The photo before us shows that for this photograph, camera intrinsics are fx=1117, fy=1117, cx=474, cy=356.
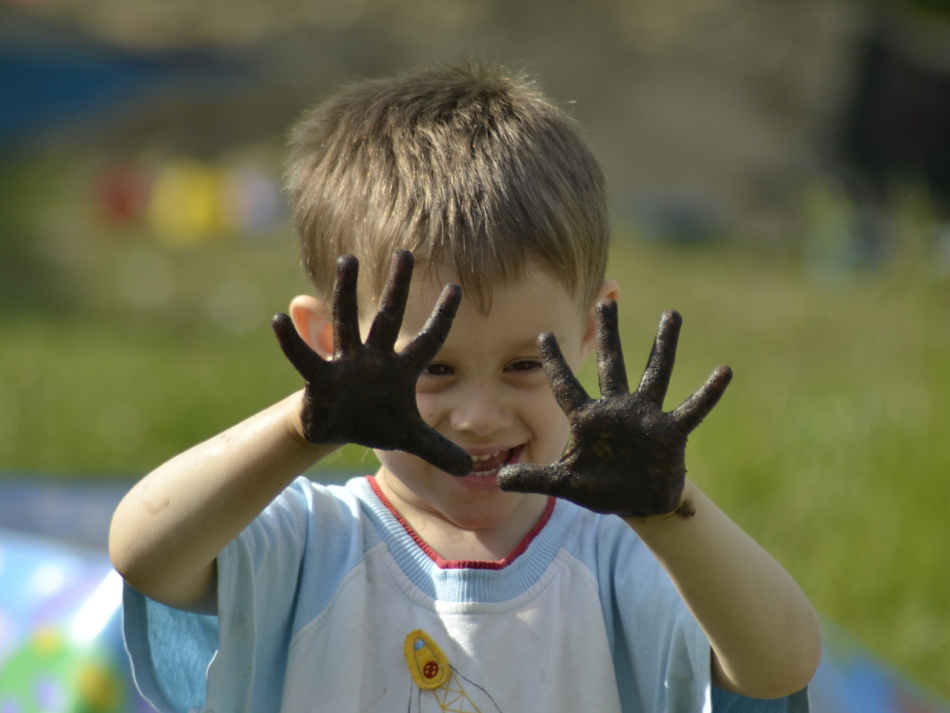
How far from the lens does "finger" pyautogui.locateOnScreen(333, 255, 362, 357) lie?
1188 millimetres

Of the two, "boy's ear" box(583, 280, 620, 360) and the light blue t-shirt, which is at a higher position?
"boy's ear" box(583, 280, 620, 360)

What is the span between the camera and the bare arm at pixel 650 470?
1.19 metres

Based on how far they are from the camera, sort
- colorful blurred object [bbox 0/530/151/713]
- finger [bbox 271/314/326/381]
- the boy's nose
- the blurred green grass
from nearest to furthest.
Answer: finger [bbox 271/314/326/381]
the boy's nose
colorful blurred object [bbox 0/530/151/713]
the blurred green grass

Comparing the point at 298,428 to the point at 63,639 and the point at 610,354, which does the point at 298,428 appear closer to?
the point at 610,354

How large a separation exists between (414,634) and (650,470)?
0.46 m

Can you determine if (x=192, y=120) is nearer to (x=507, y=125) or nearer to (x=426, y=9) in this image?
(x=426, y=9)

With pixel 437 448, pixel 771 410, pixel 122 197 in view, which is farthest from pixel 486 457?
pixel 122 197

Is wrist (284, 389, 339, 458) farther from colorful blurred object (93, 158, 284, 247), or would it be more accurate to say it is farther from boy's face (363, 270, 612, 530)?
colorful blurred object (93, 158, 284, 247)

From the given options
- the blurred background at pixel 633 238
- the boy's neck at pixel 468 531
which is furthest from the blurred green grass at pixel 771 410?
the boy's neck at pixel 468 531

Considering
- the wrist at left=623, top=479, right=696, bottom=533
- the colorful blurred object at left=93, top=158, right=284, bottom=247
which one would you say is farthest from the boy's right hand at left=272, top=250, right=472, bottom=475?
the colorful blurred object at left=93, top=158, right=284, bottom=247

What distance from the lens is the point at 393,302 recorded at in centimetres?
120

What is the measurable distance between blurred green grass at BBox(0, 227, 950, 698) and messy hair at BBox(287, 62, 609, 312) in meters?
0.36

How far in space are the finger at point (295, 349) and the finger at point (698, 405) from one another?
1.28 feet

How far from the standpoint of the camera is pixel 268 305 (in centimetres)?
618
